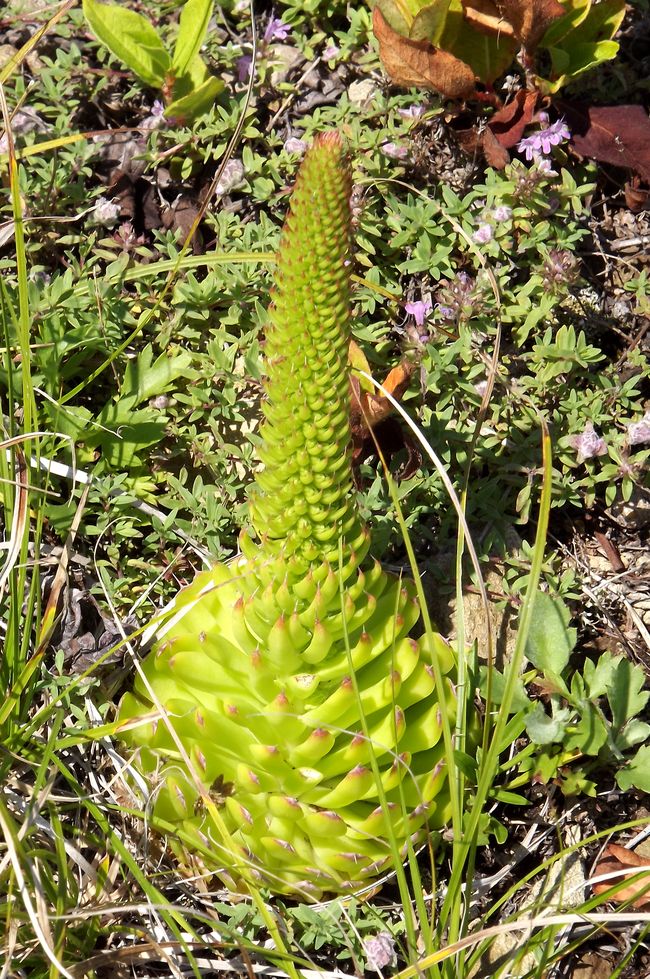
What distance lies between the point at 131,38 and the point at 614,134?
1861 millimetres

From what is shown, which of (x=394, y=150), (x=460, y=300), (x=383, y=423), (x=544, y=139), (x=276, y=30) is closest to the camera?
(x=383, y=423)

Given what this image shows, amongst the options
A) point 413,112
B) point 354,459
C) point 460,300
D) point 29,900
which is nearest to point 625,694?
point 354,459

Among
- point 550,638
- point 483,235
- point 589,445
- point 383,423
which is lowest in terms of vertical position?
point 550,638

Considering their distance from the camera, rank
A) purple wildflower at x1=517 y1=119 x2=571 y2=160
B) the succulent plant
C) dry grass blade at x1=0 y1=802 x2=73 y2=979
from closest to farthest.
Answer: dry grass blade at x1=0 y1=802 x2=73 y2=979 → the succulent plant → purple wildflower at x1=517 y1=119 x2=571 y2=160

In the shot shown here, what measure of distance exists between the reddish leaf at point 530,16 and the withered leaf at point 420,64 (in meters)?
0.22

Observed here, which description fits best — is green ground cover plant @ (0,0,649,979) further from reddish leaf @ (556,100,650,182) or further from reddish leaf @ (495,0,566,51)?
reddish leaf @ (495,0,566,51)

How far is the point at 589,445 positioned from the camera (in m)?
3.35

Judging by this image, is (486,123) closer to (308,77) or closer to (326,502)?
(308,77)

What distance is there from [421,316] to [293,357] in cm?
151

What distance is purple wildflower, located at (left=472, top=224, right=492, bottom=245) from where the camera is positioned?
3.53m

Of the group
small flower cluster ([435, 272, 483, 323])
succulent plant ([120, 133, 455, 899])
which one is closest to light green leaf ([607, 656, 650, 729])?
succulent plant ([120, 133, 455, 899])

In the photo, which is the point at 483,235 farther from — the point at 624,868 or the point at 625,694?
the point at 624,868

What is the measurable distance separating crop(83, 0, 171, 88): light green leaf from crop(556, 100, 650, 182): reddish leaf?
1563 millimetres

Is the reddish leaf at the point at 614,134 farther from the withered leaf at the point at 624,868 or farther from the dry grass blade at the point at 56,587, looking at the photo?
the withered leaf at the point at 624,868
